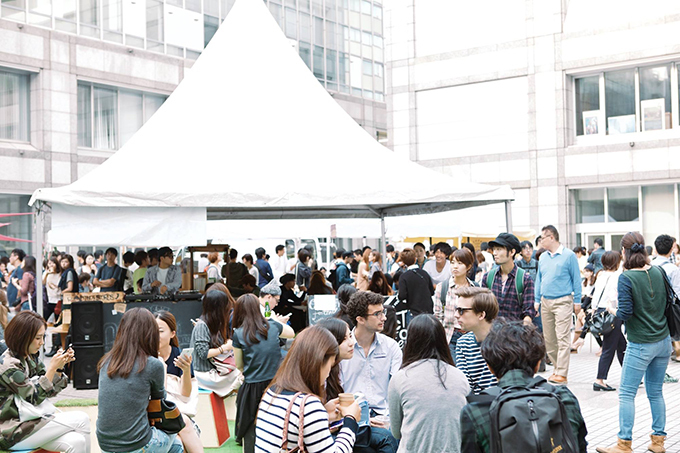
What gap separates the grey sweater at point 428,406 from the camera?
4.41m

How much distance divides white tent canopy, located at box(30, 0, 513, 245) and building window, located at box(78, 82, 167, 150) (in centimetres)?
1632

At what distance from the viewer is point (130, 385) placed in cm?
530

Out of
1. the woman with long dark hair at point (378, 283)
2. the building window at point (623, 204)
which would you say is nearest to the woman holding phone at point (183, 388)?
the woman with long dark hair at point (378, 283)

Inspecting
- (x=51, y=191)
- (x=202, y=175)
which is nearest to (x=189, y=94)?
(x=202, y=175)

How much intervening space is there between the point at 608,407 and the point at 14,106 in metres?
22.4

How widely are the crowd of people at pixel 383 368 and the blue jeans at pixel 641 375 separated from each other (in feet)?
0.04

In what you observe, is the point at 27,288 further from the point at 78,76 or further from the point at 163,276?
the point at 78,76

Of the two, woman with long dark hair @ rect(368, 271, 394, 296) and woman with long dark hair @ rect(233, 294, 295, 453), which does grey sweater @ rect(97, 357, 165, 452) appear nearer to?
woman with long dark hair @ rect(233, 294, 295, 453)

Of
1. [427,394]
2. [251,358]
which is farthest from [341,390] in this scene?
[251,358]

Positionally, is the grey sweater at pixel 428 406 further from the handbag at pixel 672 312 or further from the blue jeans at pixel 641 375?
the handbag at pixel 672 312

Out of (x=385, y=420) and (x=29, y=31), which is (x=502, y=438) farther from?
(x=29, y=31)

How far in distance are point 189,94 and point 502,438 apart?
1001 centimetres

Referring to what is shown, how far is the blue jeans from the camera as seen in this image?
7.18 meters

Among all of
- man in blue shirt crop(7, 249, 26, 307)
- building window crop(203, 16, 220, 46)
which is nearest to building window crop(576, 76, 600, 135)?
building window crop(203, 16, 220, 46)
